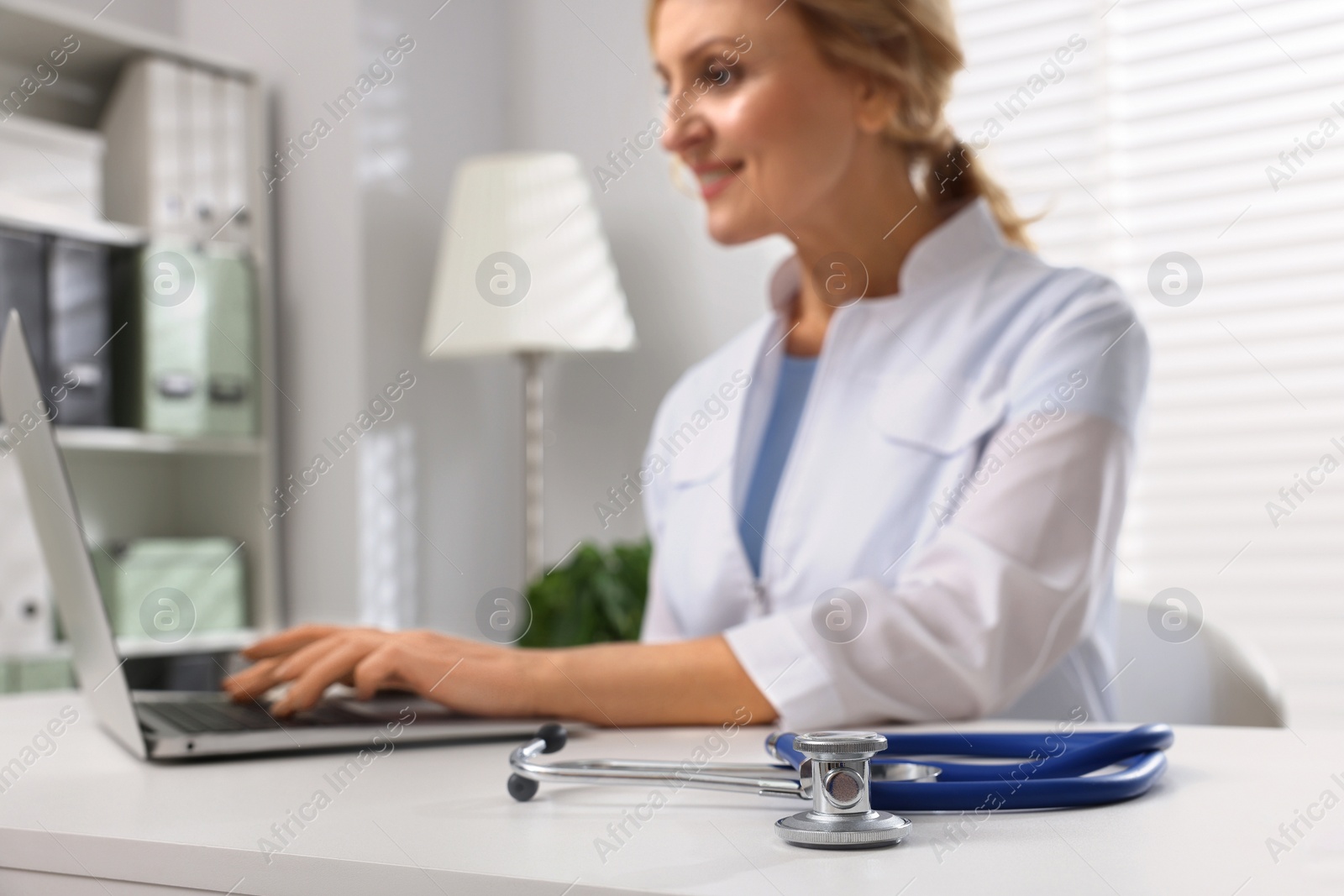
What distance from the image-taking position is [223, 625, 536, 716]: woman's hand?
71 centimetres

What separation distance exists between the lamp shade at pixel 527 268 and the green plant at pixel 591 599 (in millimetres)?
433

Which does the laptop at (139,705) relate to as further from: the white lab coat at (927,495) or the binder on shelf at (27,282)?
the binder on shelf at (27,282)

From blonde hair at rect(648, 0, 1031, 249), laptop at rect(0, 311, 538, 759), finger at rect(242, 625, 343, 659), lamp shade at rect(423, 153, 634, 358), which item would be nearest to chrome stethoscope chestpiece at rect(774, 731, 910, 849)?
laptop at rect(0, 311, 538, 759)

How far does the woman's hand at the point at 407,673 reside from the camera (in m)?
0.71

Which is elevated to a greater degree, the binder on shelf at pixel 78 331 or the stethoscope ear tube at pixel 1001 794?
the binder on shelf at pixel 78 331

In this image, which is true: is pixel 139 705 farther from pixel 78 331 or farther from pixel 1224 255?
pixel 1224 255

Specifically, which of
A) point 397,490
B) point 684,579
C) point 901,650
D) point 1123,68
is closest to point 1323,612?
point 1123,68

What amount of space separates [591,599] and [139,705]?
1396 millimetres

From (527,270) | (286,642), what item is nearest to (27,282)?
(527,270)

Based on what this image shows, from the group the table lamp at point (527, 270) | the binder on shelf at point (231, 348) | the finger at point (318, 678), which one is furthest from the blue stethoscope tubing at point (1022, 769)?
the binder on shelf at point (231, 348)

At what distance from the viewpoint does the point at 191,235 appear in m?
2.33

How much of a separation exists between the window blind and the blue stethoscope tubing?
1.58 meters

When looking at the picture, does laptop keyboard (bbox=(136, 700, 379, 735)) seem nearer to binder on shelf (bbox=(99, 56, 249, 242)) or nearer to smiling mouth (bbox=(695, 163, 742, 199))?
smiling mouth (bbox=(695, 163, 742, 199))

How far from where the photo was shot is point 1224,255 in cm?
203
